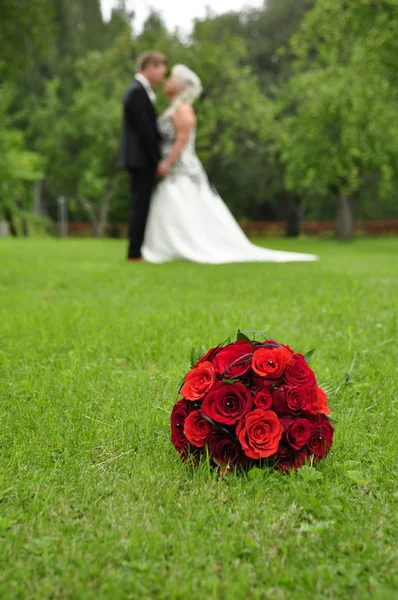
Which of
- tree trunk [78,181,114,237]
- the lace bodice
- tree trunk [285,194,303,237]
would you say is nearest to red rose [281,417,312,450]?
the lace bodice

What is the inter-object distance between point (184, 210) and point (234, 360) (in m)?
9.02

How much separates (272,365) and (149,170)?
871cm

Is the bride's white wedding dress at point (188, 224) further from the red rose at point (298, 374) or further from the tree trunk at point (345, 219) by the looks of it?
the tree trunk at point (345, 219)

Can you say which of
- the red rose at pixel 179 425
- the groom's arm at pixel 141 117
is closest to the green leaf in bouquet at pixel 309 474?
the red rose at pixel 179 425

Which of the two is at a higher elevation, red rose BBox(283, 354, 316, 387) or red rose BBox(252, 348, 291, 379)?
red rose BBox(252, 348, 291, 379)

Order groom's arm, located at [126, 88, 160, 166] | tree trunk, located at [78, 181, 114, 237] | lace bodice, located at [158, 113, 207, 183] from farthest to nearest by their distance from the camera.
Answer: tree trunk, located at [78, 181, 114, 237] < lace bodice, located at [158, 113, 207, 183] < groom's arm, located at [126, 88, 160, 166]

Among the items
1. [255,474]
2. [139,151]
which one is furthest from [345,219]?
[255,474]

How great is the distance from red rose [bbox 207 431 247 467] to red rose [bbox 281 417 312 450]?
189 millimetres

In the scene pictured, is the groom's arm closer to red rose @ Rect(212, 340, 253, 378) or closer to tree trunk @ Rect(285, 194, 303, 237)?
red rose @ Rect(212, 340, 253, 378)

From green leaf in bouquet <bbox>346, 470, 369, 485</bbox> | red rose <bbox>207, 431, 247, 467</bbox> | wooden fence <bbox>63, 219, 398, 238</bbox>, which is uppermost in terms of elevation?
red rose <bbox>207, 431, 247, 467</bbox>

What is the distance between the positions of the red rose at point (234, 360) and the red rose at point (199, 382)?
41mm

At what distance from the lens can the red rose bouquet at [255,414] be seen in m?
2.16

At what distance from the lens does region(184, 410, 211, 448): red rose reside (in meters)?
2.23

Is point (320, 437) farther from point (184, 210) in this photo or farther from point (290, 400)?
point (184, 210)
